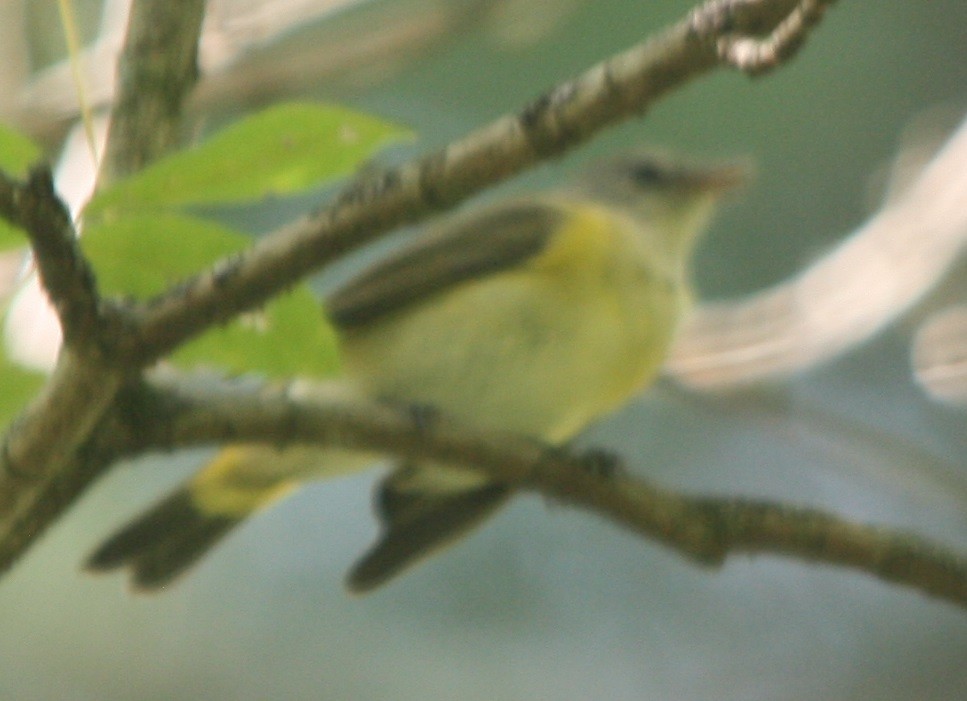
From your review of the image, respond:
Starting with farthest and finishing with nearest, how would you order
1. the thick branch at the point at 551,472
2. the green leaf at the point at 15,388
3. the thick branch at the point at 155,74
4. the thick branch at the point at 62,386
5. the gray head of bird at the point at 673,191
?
the gray head of bird at the point at 673,191
the thick branch at the point at 155,74
the thick branch at the point at 551,472
the green leaf at the point at 15,388
the thick branch at the point at 62,386

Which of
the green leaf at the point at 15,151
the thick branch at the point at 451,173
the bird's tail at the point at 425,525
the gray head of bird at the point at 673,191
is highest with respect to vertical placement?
the green leaf at the point at 15,151

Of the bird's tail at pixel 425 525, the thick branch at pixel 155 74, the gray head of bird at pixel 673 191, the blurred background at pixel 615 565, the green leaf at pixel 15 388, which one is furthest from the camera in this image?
the blurred background at pixel 615 565

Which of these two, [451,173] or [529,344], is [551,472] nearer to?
[451,173]

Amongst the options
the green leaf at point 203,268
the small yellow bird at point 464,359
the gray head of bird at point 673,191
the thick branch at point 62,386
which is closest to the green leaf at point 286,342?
the green leaf at point 203,268

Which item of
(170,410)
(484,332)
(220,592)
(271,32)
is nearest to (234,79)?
(271,32)

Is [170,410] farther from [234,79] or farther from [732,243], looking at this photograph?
[732,243]

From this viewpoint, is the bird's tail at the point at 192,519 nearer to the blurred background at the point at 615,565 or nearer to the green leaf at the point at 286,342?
the green leaf at the point at 286,342

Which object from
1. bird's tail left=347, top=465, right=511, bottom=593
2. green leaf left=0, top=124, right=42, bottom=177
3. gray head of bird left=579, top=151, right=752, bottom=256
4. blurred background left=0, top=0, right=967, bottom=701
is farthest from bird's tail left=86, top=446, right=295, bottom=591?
blurred background left=0, top=0, right=967, bottom=701

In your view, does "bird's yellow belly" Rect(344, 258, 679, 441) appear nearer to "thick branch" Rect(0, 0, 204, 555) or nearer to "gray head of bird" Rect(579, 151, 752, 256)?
"gray head of bird" Rect(579, 151, 752, 256)
